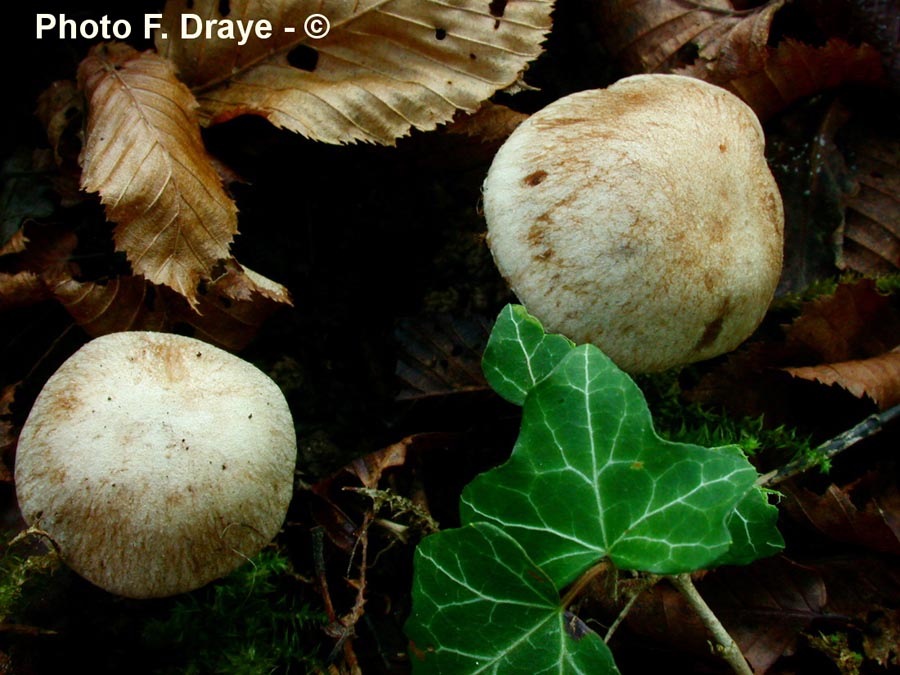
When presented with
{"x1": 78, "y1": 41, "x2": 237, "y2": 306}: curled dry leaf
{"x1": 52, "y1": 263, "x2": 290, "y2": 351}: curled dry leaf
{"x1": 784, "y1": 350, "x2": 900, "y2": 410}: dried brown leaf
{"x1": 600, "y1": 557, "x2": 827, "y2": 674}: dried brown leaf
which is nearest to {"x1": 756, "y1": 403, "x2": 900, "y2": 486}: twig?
{"x1": 784, "y1": 350, "x2": 900, "y2": 410}: dried brown leaf

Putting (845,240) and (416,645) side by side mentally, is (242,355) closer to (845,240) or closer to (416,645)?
(416,645)

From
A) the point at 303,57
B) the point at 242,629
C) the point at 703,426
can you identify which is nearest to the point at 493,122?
the point at 303,57

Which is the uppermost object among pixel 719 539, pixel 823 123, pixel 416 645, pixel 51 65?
pixel 823 123

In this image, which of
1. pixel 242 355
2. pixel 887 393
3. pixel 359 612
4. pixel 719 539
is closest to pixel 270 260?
pixel 242 355

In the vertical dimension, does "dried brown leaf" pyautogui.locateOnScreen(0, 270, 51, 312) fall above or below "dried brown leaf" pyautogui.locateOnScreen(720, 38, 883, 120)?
below

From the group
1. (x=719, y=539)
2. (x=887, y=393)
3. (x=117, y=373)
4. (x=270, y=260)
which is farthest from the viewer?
(x=270, y=260)

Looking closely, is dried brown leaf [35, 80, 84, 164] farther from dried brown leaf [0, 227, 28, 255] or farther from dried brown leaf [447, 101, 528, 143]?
dried brown leaf [447, 101, 528, 143]

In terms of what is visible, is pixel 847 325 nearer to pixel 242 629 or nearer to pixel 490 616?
pixel 490 616

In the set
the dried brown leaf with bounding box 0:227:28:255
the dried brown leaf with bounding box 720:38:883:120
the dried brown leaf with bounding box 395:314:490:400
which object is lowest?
the dried brown leaf with bounding box 395:314:490:400
